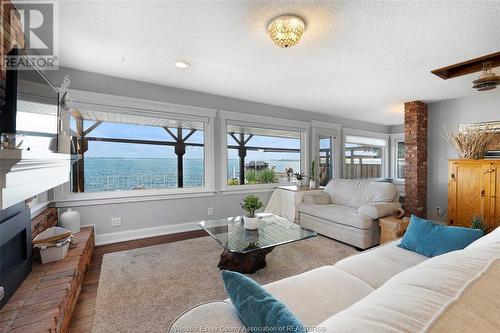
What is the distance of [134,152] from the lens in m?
3.40

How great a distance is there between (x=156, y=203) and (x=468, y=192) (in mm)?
4683

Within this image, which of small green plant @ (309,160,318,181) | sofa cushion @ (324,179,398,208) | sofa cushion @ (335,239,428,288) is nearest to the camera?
sofa cushion @ (335,239,428,288)

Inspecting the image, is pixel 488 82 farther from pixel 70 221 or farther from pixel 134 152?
pixel 70 221

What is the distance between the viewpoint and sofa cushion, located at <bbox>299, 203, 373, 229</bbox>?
112 inches

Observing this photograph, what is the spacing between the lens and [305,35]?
6.59ft

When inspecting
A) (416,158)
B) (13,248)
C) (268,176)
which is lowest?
(13,248)

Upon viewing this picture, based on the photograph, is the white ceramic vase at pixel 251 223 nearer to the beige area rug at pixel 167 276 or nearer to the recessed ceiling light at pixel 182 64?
the beige area rug at pixel 167 276

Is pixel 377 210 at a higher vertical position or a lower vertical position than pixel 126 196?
lower

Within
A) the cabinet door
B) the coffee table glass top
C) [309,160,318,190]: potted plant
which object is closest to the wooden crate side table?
the coffee table glass top

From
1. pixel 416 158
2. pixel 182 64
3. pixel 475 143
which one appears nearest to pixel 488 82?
pixel 475 143

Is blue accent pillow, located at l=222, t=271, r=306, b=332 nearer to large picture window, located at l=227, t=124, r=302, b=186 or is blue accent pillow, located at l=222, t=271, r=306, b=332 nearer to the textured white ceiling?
the textured white ceiling

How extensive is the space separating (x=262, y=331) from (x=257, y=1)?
1933mm

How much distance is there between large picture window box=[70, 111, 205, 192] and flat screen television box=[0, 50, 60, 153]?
99cm

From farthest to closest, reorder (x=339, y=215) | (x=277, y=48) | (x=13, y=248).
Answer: (x=339, y=215), (x=277, y=48), (x=13, y=248)
